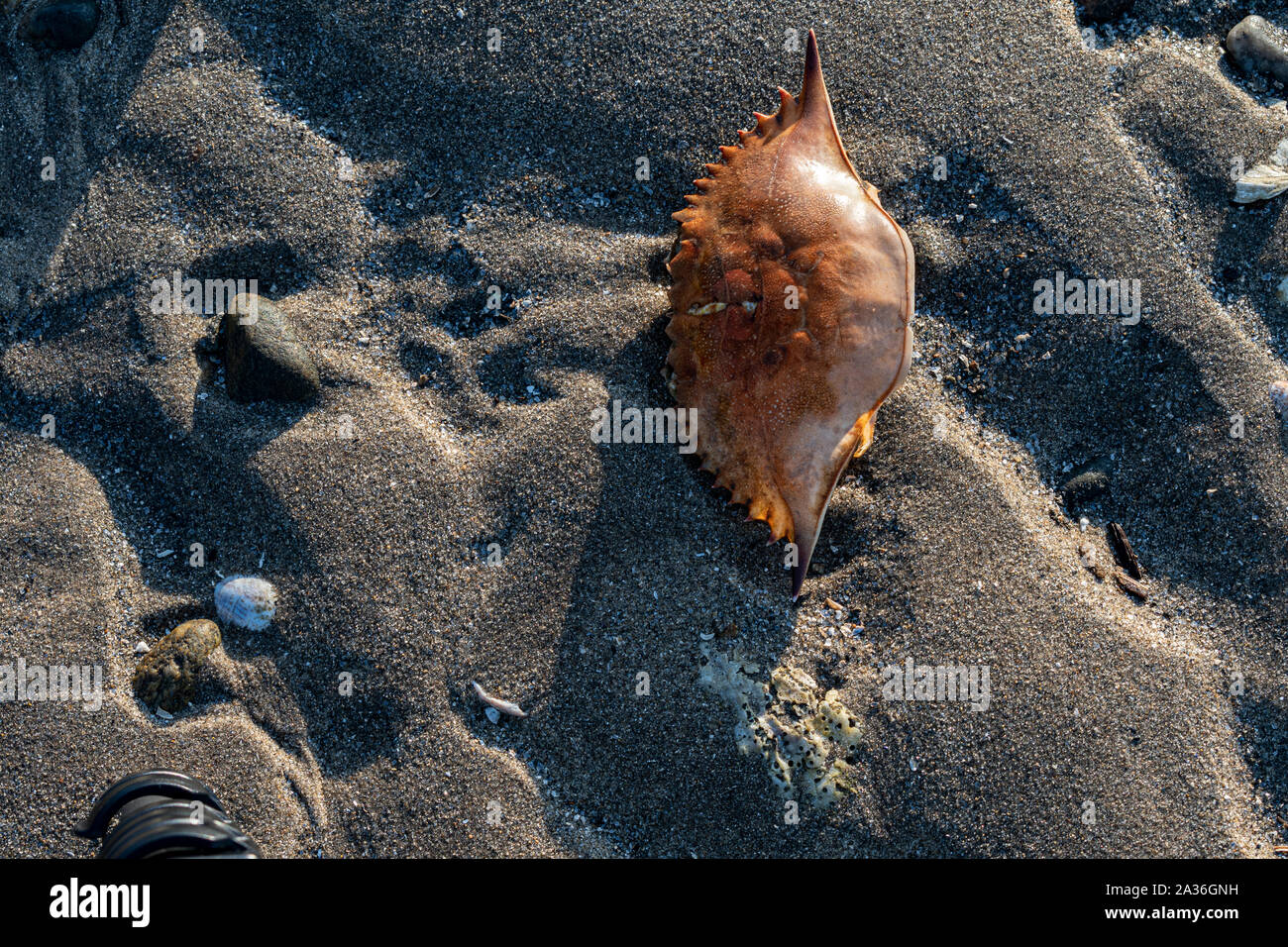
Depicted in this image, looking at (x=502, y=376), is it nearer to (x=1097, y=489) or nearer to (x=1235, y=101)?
(x=1097, y=489)

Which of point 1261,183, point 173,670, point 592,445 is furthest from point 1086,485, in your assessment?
point 173,670

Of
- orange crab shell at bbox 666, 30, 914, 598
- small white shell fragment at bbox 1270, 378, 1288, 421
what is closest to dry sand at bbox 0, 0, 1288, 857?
small white shell fragment at bbox 1270, 378, 1288, 421

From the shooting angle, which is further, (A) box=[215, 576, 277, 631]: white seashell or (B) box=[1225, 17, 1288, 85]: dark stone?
(B) box=[1225, 17, 1288, 85]: dark stone

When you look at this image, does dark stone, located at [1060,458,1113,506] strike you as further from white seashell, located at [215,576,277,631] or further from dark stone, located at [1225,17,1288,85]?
white seashell, located at [215,576,277,631]

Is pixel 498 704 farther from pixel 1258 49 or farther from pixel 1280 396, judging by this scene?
pixel 1258 49

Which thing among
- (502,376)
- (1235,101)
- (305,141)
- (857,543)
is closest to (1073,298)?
(1235,101)

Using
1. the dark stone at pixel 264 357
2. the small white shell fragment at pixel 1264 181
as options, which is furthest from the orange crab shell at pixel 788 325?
the small white shell fragment at pixel 1264 181
